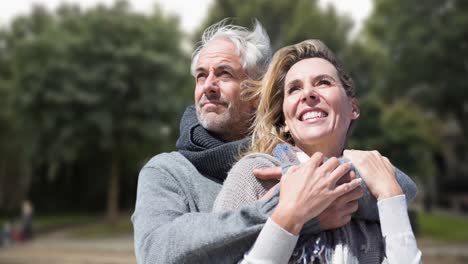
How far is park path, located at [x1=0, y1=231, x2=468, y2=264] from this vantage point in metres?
15.0

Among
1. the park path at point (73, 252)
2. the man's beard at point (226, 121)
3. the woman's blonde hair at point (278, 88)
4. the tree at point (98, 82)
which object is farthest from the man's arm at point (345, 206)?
the tree at point (98, 82)

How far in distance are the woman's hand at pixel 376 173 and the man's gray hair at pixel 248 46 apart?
0.94 meters

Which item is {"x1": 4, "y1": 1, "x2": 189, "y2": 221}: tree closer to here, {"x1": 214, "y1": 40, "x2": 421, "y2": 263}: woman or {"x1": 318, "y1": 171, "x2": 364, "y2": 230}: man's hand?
{"x1": 214, "y1": 40, "x2": 421, "y2": 263}: woman

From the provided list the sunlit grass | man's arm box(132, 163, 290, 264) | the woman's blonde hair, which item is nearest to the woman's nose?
the woman's blonde hair

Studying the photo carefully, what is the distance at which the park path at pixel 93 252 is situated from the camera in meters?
15.0

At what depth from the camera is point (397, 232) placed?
1.83 metres

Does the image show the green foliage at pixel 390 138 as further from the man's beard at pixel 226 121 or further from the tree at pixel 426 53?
the man's beard at pixel 226 121

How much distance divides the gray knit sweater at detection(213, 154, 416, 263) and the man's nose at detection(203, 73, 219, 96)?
756mm

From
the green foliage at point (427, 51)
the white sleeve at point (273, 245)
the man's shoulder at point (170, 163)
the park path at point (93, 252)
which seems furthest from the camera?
the green foliage at point (427, 51)

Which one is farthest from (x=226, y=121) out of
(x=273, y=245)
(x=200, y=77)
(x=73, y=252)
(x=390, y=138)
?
(x=390, y=138)

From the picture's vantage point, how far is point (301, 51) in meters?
2.12

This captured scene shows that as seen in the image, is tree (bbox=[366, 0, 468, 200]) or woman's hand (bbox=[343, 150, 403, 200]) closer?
woman's hand (bbox=[343, 150, 403, 200])

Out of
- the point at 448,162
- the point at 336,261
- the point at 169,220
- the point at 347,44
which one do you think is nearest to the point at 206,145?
the point at 169,220

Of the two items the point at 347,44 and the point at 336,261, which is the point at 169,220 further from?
the point at 347,44
